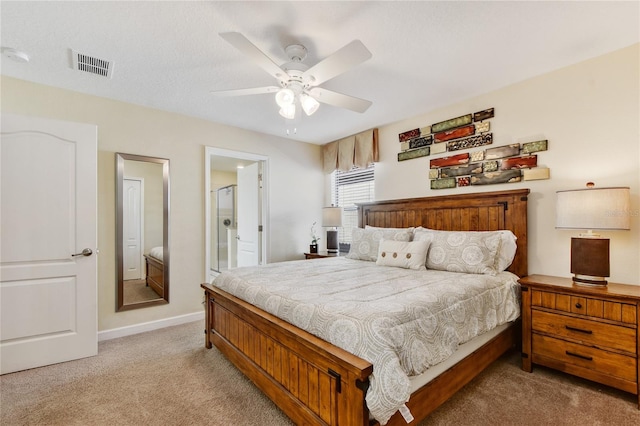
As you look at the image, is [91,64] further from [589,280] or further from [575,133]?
[589,280]

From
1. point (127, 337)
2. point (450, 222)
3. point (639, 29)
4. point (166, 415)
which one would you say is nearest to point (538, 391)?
point (450, 222)

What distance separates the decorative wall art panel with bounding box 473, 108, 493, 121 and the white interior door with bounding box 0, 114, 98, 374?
3951mm

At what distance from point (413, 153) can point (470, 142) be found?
2.31 ft

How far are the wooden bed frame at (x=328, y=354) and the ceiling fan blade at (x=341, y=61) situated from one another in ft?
5.47

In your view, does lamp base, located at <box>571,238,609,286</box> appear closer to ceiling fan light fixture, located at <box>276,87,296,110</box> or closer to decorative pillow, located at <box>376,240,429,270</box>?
decorative pillow, located at <box>376,240,429,270</box>

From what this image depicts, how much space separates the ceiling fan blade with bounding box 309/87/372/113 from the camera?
227 cm

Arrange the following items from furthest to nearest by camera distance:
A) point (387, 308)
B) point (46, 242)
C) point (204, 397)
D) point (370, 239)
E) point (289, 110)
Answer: point (370, 239)
point (46, 242)
point (289, 110)
point (204, 397)
point (387, 308)

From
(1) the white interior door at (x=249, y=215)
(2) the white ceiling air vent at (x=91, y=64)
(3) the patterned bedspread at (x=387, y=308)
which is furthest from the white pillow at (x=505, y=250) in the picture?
(2) the white ceiling air vent at (x=91, y=64)

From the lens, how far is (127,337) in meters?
3.17

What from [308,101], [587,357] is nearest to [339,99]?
[308,101]

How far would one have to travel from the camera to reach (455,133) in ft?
11.0

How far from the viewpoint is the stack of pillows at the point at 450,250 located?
2.55m

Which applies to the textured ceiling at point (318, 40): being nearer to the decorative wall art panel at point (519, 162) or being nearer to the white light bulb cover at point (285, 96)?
the white light bulb cover at point (285, 96)

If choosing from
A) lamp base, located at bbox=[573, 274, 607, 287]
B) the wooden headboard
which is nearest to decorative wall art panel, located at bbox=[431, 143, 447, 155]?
the wooden headboard
